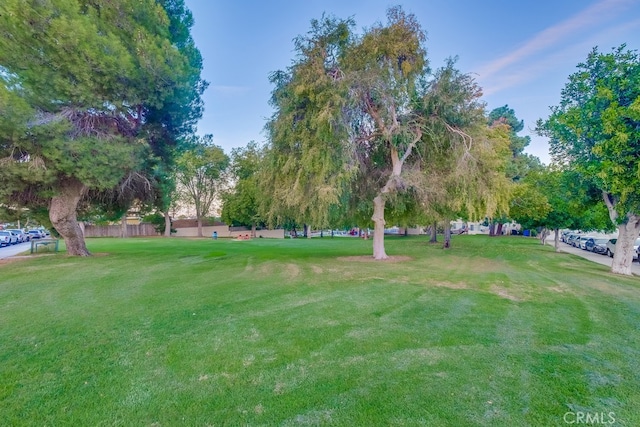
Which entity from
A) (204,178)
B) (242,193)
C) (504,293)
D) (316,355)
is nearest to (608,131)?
(504,293)

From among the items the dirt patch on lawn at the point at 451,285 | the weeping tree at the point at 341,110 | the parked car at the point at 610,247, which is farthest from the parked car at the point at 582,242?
the dirt patch on lawn at the point at 451,285

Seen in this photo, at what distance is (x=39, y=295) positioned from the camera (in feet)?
22.7

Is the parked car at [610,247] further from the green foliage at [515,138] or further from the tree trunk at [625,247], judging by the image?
the green foliage at [515,138]

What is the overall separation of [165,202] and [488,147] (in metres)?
14.5

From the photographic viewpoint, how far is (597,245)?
21.7 m

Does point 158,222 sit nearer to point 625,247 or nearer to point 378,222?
point 378,222

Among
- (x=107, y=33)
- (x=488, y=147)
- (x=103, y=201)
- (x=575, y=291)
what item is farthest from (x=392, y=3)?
(x=103, y=201)

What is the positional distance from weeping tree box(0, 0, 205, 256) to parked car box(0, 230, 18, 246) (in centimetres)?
1735

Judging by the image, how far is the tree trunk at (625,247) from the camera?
413 inches

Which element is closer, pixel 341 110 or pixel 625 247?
pixel 625 247

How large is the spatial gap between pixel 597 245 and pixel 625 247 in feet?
45.4

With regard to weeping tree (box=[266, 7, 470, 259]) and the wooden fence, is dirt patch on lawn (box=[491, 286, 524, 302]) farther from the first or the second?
the wooden fence

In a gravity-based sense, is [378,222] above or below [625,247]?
above

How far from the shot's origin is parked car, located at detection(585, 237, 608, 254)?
20952 millimetres
